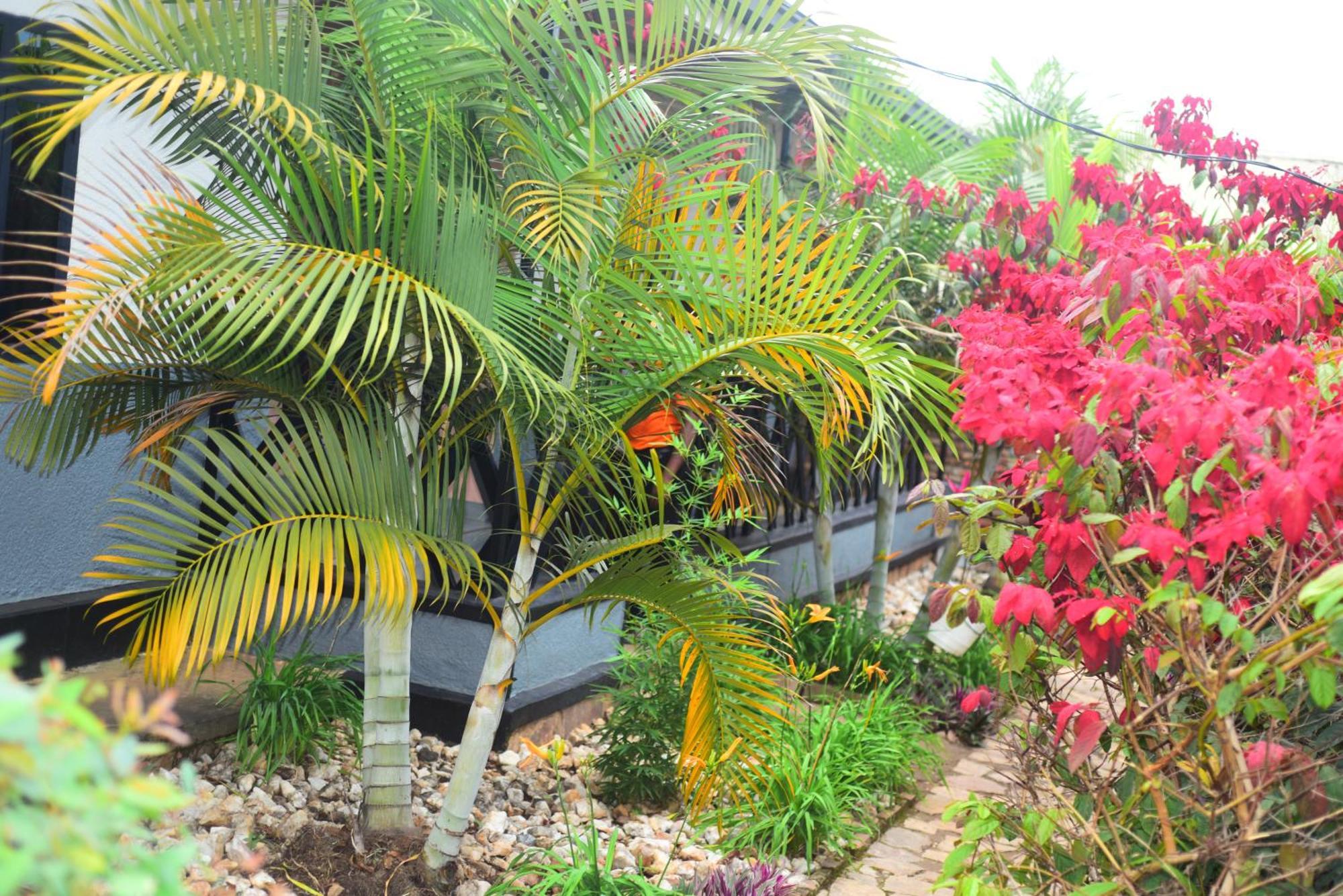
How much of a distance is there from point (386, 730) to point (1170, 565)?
210cm

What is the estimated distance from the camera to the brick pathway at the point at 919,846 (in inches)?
150

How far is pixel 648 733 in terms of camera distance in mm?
4141

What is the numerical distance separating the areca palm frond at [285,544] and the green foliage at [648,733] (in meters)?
1.40

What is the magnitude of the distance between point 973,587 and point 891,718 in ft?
Result: 7.39

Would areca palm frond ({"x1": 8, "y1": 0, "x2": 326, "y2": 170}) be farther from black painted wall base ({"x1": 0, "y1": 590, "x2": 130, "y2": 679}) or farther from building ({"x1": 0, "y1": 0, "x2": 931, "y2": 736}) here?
black painted wall base ({"x1": 0, "y1": 590, "x2": 130, "y2": 679})

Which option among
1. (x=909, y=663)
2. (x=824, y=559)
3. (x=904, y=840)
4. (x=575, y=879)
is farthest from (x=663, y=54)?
(x=824, y=559)

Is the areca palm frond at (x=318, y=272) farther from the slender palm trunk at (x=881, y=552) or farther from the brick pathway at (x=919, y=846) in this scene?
the slender palm trunk at (x=881, y=552)

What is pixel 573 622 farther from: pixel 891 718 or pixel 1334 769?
pixel 1334 769

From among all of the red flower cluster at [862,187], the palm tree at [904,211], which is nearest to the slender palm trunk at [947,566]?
the palm tree at [904,211]

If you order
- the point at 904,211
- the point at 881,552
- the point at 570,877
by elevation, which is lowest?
the point at 881,552

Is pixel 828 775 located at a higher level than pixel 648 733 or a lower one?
lower

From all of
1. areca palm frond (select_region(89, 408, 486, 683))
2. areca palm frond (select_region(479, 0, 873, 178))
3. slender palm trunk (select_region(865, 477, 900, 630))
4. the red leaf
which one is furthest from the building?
the red leaf

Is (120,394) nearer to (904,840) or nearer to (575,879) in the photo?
(575,879)

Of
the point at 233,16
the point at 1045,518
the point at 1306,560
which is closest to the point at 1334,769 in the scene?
the point at 1306,560
